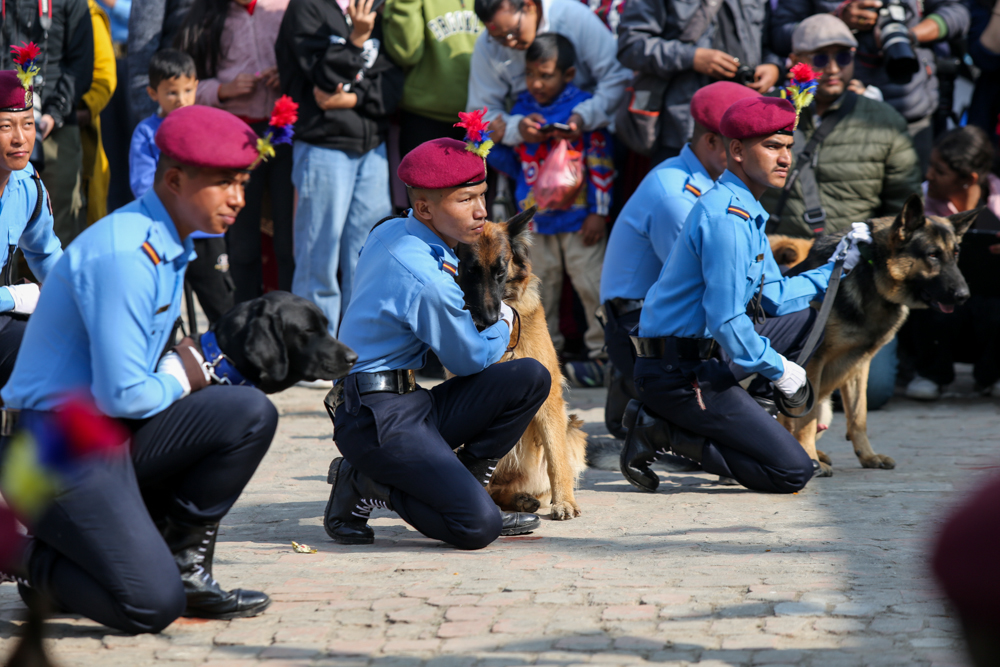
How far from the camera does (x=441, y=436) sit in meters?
4.48

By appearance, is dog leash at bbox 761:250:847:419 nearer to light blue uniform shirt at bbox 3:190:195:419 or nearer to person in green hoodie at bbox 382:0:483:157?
light blue uniform shirt at bbox 3:190:195:419

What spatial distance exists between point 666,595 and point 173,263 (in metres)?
1.96

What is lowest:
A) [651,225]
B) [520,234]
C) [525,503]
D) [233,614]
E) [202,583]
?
[525,503]

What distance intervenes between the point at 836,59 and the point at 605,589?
5.00 m

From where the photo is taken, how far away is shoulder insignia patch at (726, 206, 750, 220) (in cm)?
504

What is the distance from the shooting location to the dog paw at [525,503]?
511cm

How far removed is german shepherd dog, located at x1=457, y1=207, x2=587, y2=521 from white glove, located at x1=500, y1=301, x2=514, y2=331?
30 mm

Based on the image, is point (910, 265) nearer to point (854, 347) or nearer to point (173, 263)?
point (854, 347)

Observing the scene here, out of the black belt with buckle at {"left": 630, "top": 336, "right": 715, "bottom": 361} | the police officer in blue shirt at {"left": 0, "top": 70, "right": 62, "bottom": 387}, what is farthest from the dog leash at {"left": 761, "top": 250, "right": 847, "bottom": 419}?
the police officer in blue shirt at {"left": 0, "top": 70, "right": 62, "bottom": 387}

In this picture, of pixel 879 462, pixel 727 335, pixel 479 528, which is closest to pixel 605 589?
pixel 479 528

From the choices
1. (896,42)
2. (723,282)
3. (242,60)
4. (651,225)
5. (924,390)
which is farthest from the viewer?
(242,60)

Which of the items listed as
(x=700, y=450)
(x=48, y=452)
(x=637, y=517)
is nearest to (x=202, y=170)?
(x=48, y=452)

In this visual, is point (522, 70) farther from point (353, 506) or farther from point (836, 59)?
point (353, 506)

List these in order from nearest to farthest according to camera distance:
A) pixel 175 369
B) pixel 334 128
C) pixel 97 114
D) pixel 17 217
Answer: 1. pixel 175 369
2. pixel 17 217
3. pixel 334 128
4. pixel 97 114
